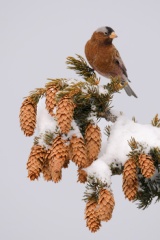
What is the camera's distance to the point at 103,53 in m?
6.04

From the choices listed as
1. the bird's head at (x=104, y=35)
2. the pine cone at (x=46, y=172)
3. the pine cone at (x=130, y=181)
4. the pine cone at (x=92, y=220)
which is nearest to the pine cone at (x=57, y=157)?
the pine cone at (x=46, y=172)

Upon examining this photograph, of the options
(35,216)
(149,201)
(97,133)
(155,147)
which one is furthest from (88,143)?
(35,216)

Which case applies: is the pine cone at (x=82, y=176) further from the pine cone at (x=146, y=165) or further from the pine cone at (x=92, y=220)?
the pine cone at (x=146, y=165)

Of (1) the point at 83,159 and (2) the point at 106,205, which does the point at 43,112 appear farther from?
(2) the point at 106,205

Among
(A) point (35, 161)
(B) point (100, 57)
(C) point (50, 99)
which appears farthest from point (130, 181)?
(B) point (100, 57)

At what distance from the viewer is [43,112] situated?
3.57 metres

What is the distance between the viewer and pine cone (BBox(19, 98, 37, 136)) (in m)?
3.32

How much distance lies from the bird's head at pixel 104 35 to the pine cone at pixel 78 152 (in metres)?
2.85

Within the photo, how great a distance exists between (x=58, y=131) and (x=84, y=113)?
307mm

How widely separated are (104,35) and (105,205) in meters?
3.25

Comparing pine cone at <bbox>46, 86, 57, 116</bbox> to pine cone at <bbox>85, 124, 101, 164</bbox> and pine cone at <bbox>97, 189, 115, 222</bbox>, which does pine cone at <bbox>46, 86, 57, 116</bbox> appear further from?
pine cone at <bbox>97, 189, 115, 222</bbox>

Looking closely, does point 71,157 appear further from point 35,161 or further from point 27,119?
point 27,119

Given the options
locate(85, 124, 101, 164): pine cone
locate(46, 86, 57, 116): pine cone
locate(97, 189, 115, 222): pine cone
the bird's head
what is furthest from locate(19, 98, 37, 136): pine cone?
the bird's head

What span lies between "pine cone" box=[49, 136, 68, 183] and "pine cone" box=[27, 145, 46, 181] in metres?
0.07
